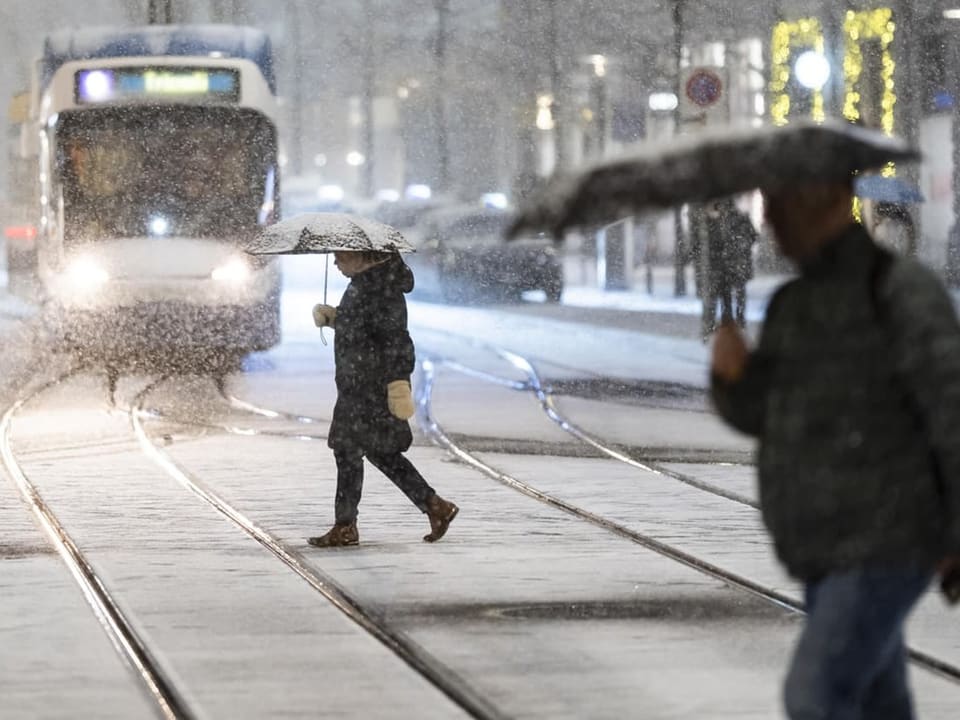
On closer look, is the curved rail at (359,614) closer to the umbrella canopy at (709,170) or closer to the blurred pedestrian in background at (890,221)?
the umbrella canopy at (709,170)

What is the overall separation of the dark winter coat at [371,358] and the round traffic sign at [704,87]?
50.9 ft

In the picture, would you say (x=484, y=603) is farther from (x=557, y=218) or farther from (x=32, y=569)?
(x=557, y=218)

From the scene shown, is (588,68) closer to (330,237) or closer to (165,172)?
(165,172)

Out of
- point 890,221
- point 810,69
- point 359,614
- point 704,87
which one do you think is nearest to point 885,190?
point 890,221

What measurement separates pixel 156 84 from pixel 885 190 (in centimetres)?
718

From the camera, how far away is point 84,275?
2297 centimetres

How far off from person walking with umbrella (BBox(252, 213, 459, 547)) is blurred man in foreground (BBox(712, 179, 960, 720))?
537cm

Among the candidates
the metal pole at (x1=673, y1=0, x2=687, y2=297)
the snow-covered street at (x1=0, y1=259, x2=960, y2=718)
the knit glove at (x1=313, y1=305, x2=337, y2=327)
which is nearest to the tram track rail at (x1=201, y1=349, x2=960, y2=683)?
the snow-covered street at (x1=0, y1=259, x2=960, y2=718)

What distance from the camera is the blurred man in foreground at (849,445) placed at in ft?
14.2

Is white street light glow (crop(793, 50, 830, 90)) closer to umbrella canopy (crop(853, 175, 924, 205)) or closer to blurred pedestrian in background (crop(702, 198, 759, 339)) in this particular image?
Answer: blurred pedestrian in background (crop(702, 198, 759, 339))

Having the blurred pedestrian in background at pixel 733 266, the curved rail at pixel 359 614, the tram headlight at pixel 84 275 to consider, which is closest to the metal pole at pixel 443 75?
the blurred pedestrian in background at pixel 733 266

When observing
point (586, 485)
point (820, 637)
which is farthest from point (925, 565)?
point (586, 485)

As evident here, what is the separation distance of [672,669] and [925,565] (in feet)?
9.23

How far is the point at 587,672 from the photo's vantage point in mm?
7074
